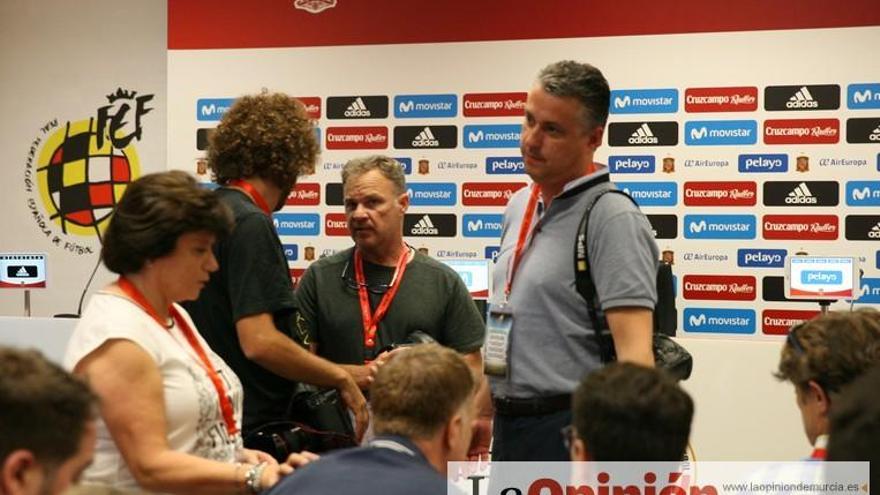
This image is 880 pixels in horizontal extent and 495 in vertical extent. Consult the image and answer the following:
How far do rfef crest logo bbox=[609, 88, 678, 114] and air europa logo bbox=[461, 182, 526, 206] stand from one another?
3.02 feet

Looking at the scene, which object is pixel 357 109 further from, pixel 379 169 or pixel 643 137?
pixel 379 169

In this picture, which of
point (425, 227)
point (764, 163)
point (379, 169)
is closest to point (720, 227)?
point (764, 163)

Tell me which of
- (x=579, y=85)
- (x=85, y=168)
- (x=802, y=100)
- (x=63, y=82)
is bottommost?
(x=579, y=85)

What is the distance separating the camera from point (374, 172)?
384cm

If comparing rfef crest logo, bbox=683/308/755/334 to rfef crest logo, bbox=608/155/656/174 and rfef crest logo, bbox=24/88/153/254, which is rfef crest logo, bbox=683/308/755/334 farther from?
rfef crest logo, bbox=24/88/153/254

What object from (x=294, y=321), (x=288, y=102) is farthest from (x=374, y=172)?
(x=294, y=321)

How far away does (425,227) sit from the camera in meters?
7.93

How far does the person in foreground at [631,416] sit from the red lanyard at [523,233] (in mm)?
874

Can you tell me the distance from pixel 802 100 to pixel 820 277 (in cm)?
120

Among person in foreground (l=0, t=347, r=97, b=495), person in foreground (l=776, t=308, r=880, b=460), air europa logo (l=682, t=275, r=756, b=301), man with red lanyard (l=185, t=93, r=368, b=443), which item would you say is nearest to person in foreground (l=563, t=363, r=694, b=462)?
person in foreground (l=776, t=308, r=880, b=460)

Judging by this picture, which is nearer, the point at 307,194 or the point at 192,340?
the point at 192,340

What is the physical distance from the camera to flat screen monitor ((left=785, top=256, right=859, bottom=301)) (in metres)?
6.66

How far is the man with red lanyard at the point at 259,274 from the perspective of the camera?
290 centimetres

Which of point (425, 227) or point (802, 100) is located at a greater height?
point (802, 100)
